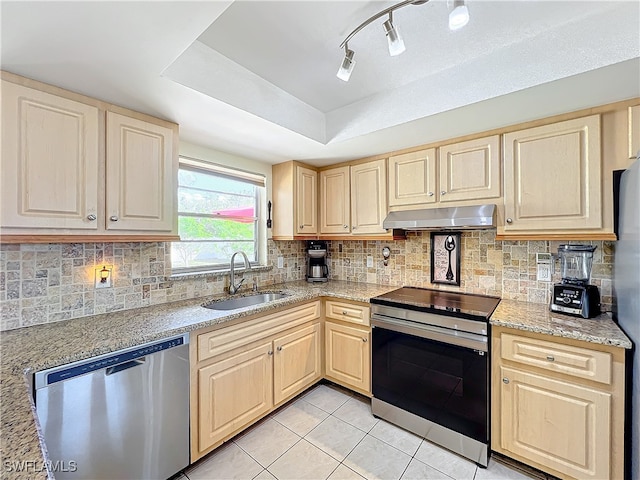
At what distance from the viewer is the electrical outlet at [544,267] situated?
1.99m

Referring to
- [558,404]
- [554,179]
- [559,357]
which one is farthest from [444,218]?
[558,404]

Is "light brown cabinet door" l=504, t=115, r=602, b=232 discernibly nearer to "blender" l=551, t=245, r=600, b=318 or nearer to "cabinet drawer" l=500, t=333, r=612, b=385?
"blender" l=551, t=245, r=600, b=318

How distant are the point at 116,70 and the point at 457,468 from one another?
2.81 meters

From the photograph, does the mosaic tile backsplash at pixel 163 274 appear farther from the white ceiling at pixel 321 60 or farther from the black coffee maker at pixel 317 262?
the white ceiling at pixel 321 60

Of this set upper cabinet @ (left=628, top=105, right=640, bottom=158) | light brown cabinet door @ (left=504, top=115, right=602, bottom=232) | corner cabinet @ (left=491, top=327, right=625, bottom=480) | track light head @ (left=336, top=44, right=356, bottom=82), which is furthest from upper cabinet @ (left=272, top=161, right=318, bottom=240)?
upper cabinet @ (left=628, top=105, right=640, bottom=158)

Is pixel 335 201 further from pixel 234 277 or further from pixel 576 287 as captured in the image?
pixel 576 287

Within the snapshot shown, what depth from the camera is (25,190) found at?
1.31 m

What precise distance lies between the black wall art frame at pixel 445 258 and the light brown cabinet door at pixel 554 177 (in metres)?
0.52

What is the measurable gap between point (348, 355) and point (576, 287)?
162 cm

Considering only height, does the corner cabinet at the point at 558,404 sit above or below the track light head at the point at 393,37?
below

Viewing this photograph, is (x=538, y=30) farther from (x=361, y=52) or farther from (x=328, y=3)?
(x=328, y=3)

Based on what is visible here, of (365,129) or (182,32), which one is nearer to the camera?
(182,32)

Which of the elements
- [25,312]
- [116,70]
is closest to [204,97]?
[116,70]

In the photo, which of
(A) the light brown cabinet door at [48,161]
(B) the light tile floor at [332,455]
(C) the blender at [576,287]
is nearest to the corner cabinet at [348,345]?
(B) the light tile floor at [332,455]
